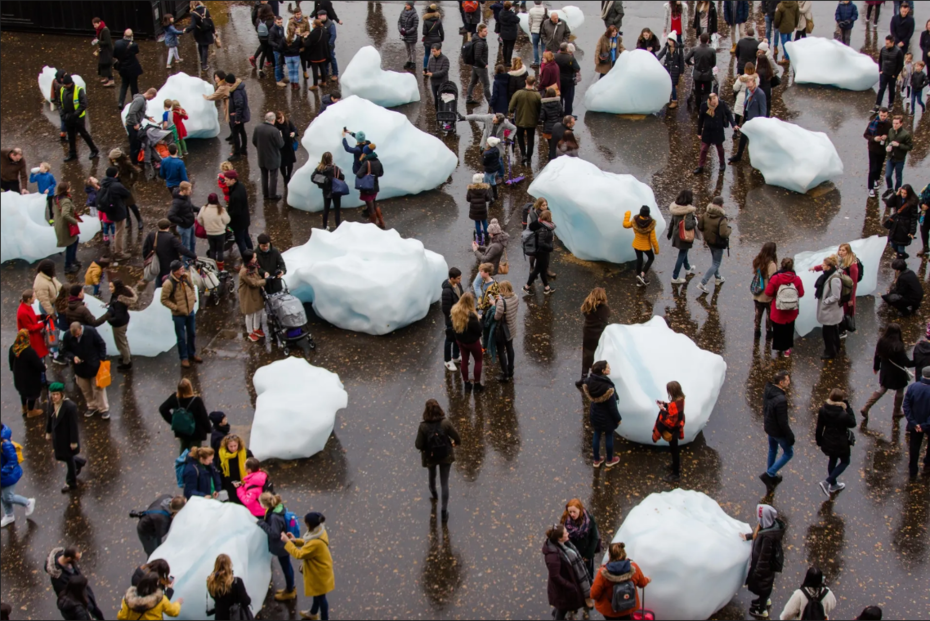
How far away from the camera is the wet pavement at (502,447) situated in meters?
10.5

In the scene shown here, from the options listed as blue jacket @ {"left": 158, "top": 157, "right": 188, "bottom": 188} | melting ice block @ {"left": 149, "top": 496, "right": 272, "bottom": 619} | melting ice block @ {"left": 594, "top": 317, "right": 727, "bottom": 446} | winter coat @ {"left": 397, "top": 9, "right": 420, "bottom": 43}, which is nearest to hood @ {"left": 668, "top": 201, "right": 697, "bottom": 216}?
melting ice block @ {"left": 594, "top": 317, "right": 727, "bottom": 446}

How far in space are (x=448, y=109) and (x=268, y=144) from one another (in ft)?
13.2

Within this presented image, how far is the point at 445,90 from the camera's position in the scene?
63.8 feet

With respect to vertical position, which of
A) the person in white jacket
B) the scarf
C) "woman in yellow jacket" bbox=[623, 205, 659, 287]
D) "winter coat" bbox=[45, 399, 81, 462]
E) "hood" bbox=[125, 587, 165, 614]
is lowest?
the person in white jacket

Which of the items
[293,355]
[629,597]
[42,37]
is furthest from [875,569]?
[42,37]

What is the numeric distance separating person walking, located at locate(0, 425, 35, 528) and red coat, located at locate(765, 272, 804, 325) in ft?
28.9

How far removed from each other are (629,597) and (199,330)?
745 cm

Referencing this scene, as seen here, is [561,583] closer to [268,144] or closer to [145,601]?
[145,601]

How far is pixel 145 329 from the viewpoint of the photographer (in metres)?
13.8

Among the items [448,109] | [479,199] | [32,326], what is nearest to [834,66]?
[448,109]

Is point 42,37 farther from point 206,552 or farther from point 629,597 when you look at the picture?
point 629,597

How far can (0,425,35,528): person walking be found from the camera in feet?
36.9

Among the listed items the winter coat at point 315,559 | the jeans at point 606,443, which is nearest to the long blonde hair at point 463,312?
the jeans at point 606,443

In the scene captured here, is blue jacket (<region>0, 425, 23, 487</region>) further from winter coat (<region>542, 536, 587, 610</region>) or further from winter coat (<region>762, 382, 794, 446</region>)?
winter coat (<region>762, 382, 794, 446</region>)
